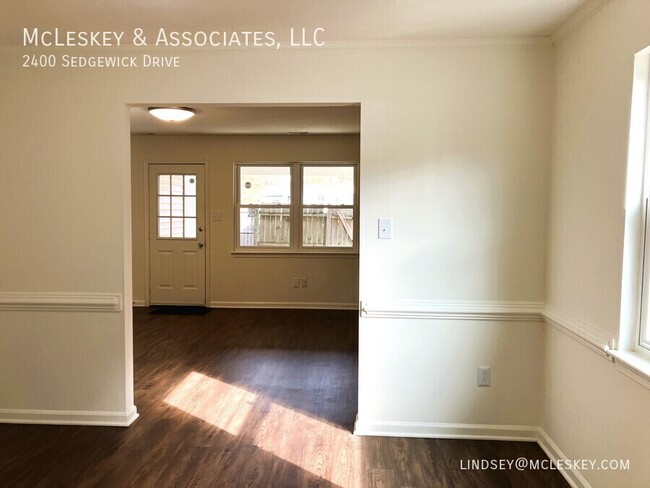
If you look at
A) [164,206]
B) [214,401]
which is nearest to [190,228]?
[164,206]

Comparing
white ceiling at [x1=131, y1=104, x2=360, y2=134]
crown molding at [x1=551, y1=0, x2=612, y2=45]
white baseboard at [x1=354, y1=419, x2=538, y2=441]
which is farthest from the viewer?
white ceiling at [x1=131, y1=104, x2=360, y2=134]

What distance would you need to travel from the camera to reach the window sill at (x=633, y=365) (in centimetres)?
175

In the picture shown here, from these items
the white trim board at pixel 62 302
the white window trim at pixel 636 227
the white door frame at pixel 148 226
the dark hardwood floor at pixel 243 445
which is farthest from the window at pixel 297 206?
the white window trim at pixel 636 227

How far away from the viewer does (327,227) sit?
6.48m

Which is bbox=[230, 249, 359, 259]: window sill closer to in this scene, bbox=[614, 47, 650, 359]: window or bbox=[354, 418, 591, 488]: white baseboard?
bbox=[354, 418, 591, 488]: white baseboard

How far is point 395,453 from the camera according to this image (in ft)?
8.55

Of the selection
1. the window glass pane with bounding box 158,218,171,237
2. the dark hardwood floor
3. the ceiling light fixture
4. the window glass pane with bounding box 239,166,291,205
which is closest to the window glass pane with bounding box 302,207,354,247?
the window glass pane with bounding box 239,166,291,205

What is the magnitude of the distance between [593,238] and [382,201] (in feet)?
3.62

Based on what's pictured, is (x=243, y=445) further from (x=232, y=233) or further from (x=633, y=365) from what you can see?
(x=232, y=233)

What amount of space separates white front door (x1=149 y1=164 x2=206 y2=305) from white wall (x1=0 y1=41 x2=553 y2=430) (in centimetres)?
359

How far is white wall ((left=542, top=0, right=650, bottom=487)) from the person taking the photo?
1906 millimetres

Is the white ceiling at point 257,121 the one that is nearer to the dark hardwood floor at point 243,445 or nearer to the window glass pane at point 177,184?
the window glass pane at point 177,184

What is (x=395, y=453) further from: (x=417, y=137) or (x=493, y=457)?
(x=417, y=137)

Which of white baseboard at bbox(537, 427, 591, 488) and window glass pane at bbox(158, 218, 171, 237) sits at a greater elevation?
window glass pane at bbox(158, 218, 171, 237)
